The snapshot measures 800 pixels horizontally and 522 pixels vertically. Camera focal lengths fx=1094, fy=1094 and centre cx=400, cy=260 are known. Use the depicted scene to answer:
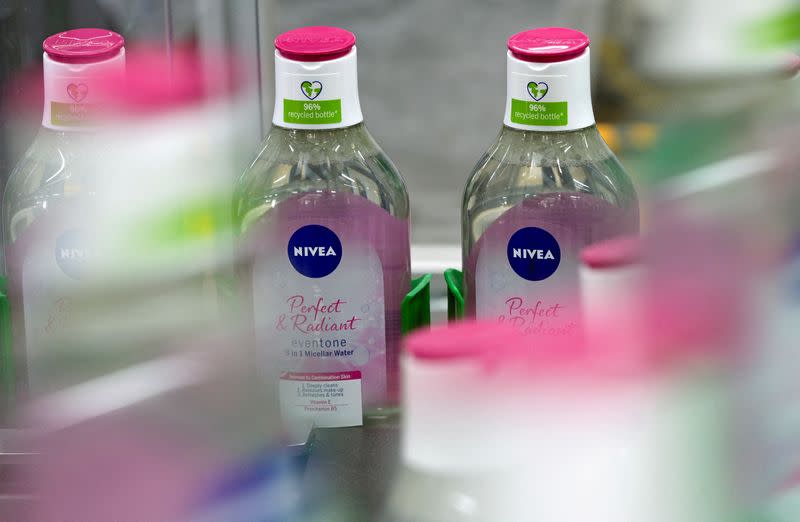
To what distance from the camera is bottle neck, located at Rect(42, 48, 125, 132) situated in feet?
2.47

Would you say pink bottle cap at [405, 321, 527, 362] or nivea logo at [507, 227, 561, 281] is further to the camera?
nivea logo at [507, 227, 561, 281]

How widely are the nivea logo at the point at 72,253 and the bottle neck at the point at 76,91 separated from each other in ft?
0.25

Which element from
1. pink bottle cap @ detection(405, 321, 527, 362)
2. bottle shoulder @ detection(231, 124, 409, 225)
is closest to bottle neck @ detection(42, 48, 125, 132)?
bottle shoulder @ detection(231, 124, 409, 225)

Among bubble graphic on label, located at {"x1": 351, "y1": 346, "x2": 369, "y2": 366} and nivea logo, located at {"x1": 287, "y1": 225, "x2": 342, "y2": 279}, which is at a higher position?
nivea logo, located at {"x1": 287, "y1": 225, "x2": 342, "y2": 279}

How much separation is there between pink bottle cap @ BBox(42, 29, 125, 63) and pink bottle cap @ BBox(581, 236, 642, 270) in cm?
39

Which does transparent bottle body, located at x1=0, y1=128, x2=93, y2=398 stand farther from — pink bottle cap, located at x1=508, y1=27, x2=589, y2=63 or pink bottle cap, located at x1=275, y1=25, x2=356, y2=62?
pink bottle cap, located at x1=508, y1=27, x2=589, y2=63

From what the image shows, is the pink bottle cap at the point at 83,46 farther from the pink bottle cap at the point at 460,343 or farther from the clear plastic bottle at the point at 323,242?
the pink bottle cap at the point at 460,343

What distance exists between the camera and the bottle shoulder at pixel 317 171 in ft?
2.53

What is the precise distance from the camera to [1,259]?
856 mm

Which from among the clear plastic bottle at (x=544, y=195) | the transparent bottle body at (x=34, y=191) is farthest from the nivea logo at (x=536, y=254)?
the transparent bottle body at (x=34, y=191)

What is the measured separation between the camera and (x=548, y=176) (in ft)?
2.46

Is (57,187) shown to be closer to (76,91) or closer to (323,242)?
(76,91)

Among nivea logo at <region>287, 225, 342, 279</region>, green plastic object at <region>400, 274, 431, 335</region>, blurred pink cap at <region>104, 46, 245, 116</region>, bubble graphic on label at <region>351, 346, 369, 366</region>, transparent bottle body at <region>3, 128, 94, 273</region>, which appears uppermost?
blurred pink cap at <region>104, 46, 245, 116</region>

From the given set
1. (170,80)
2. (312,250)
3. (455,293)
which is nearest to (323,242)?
(312,250)
